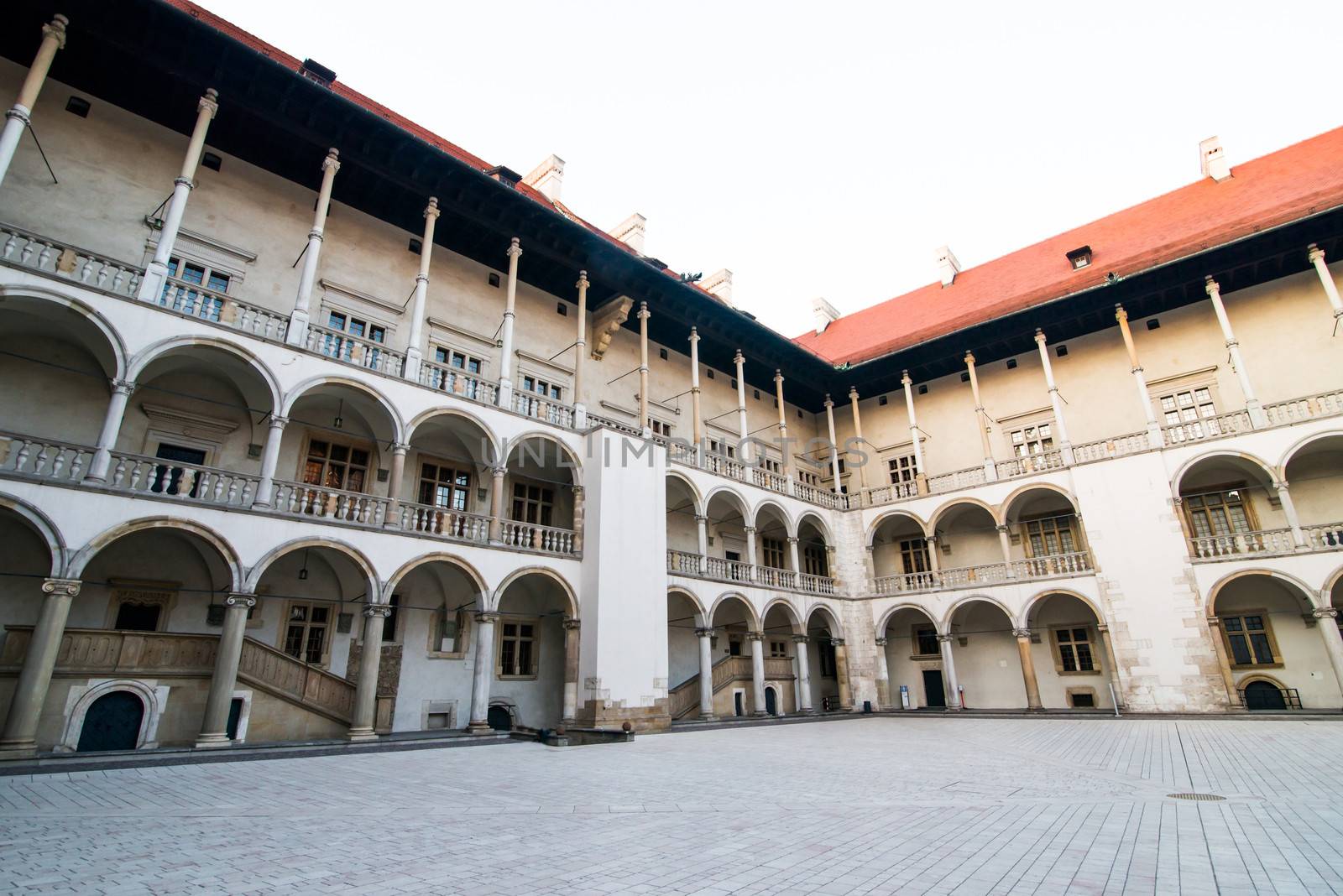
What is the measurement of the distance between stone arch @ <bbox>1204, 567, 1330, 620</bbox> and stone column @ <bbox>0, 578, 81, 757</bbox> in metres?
24.1

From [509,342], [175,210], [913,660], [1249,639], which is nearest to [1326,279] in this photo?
[1249,639]

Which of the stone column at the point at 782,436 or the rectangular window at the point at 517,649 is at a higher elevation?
the stone column at the point at 782,436

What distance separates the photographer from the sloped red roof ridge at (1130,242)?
63.7 feet

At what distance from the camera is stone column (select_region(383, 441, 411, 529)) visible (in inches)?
529

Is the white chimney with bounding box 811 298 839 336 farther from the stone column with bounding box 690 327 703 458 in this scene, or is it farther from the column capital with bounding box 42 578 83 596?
the column capital with bounding box 42 578 83 596

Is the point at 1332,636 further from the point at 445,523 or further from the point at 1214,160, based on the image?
the point at 445,523

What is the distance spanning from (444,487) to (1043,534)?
1879cm

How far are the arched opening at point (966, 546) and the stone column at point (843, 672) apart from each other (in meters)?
4.00

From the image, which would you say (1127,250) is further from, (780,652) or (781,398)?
(780,652)

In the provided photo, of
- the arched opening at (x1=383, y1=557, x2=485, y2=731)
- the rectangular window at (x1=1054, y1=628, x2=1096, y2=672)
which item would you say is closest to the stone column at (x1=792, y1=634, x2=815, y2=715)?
the rectangular window at (x1=1054, y1=628, x2=1096, y2=672)

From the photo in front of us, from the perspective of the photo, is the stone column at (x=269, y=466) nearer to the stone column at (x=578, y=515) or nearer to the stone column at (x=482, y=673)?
the stone column at (x=482, y=673)

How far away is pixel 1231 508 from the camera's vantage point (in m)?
19.2

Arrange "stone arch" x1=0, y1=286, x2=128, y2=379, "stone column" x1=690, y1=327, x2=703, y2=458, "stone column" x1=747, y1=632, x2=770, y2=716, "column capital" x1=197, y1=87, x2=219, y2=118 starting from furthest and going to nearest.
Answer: "stone column" x1=690, y1=327, x2=703, y2=458, "stone column" x1=747, y1=632, x2=770, y2=716, "column capital" x1=197, y1=87, x2=219, y2=118, "stone arch" x1=0, y1=286, x2=128, y2=379

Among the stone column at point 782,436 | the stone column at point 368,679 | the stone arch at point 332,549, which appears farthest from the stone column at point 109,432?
the stone column at point 782,436
